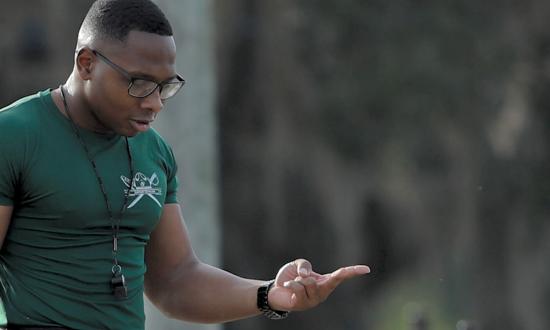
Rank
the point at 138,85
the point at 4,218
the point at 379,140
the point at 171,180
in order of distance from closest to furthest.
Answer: the point at 4,218 → the point at 138,85 → the point at 171,180 → the point at 379,140

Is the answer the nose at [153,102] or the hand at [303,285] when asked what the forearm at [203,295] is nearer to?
the hand at [303,285]

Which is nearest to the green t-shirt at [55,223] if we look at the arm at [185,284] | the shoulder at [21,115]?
the shoulder at [21,115]

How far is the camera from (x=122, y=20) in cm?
439

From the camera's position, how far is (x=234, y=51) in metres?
19.5

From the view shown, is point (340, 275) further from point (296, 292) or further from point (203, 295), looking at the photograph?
point (203, 295)

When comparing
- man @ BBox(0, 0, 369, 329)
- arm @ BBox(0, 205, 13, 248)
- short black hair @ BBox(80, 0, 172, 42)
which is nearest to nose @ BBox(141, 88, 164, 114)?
man @ BBox(0, 0, 369, 329)

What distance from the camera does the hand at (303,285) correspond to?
4270 mm

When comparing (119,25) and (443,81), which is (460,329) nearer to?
(119,25)

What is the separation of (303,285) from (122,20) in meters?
0.95

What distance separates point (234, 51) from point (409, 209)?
11.4ft

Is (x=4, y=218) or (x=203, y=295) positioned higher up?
(x=4, y=218)

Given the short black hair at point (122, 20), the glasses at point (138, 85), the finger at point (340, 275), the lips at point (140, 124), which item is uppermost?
Result: the short black hair at point (122, 20)

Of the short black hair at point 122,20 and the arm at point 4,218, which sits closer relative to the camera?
the arm at point 4,218

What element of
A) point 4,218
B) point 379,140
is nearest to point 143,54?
point 4,218
